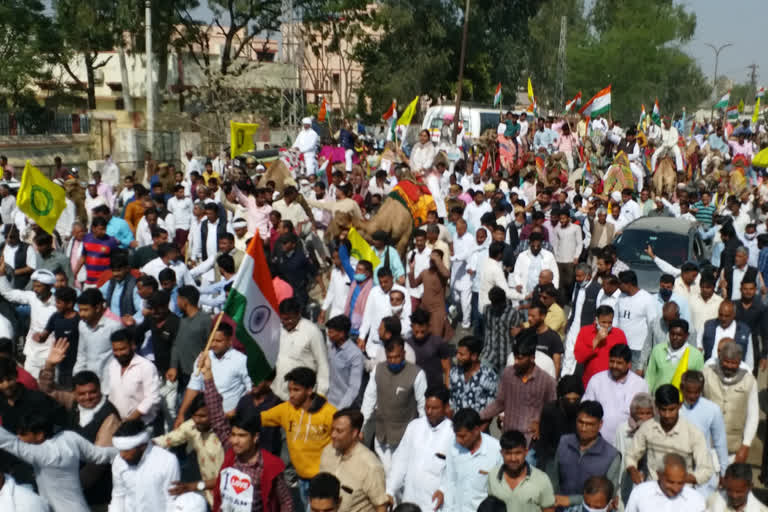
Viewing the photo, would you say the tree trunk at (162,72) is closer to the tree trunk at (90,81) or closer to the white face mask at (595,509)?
the tree trunk at (90,81)

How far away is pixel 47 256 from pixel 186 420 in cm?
410

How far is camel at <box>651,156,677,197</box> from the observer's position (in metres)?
19.9

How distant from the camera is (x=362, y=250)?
947 centimetres

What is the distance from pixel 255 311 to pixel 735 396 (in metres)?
3.33

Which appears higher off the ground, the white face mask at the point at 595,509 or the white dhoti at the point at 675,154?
the white dhoti at the point at 675,154

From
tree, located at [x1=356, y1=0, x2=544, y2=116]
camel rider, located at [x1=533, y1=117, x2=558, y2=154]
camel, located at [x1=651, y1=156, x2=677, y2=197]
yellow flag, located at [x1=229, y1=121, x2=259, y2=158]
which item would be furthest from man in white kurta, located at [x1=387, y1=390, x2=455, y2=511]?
tree, located at [x1=356, y1=0, x2=544, y2=116]

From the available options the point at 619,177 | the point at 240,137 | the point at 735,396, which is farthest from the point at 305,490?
the point at 619,177

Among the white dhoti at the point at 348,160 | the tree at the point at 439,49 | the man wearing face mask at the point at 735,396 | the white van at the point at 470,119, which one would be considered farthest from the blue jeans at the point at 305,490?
the tree at the point at 439,49

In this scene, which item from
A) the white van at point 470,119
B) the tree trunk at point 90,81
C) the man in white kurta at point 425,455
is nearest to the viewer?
the man in white kurta at point 425,455

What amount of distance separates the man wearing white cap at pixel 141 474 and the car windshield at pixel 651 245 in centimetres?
811

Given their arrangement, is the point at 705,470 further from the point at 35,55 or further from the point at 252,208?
the point at 35,55

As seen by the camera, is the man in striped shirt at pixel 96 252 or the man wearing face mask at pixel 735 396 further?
the man in striped shirt at pixel 96 252

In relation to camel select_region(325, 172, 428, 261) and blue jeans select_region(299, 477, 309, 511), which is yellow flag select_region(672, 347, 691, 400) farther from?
camel select_region(325, 172, 428, 261)

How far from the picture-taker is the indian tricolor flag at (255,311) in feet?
21.1
